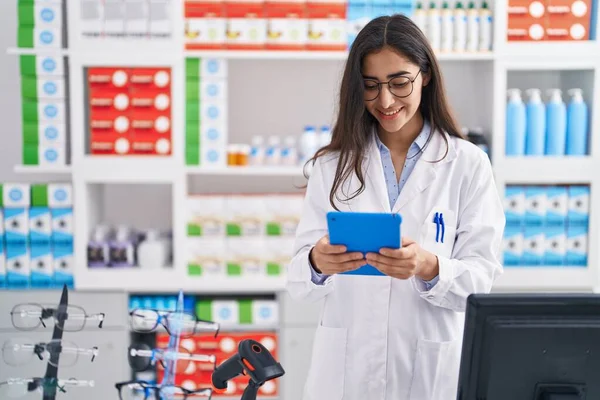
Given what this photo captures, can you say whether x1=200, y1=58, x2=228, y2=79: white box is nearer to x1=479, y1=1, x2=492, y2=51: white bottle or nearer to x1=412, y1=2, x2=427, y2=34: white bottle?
x1=412, y1=2, x2=427, y2=34: white bottle

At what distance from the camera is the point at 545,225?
345 centimetres

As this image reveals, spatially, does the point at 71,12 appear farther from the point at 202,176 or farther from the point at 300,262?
the point at 300,262

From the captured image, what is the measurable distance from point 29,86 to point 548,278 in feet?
8.94

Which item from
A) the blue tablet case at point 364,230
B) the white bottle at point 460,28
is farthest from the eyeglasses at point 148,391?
the white bottle at point 460,28

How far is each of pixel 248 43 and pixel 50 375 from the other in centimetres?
215

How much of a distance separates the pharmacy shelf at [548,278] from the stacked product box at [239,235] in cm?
109

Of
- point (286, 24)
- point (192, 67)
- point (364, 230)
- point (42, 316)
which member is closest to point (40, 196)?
point (192, 67)

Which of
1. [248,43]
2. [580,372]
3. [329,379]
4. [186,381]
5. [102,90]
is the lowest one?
[186,381]

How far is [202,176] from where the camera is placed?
3883 millimetres

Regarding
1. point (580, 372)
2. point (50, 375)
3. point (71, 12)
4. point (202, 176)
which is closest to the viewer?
point (580, 372)

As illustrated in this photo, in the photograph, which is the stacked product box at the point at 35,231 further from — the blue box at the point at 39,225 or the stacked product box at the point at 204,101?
the stacked product box at the point at 204,101

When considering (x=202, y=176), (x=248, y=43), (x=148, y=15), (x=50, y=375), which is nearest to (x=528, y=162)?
(x=248, y=43)

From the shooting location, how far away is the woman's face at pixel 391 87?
5.66ft

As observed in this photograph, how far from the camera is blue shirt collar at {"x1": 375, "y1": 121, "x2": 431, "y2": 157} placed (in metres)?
1.87
